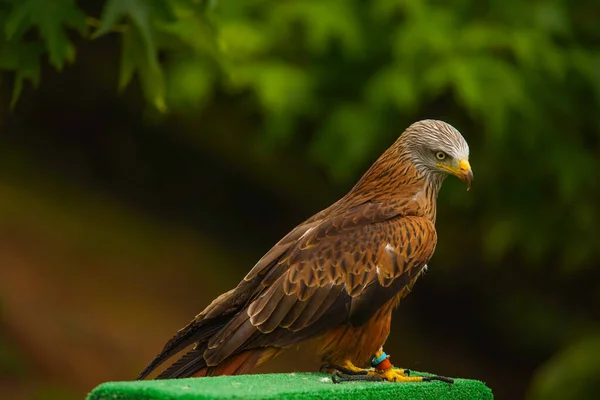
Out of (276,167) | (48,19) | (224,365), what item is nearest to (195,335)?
(224,365)

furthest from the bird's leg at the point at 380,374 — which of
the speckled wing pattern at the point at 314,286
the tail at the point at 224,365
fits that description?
the tail at the point at 224,365

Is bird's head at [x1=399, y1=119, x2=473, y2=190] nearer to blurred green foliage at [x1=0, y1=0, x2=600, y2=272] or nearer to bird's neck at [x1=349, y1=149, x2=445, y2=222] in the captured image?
bird's neck at [x1=349, y1=149, x2=445, y2=222]

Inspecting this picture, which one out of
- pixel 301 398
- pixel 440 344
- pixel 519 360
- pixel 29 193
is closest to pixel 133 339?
pixel 29 193

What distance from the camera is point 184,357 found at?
159 inches

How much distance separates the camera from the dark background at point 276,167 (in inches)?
285

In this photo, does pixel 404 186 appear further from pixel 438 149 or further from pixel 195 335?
pixel 195 335

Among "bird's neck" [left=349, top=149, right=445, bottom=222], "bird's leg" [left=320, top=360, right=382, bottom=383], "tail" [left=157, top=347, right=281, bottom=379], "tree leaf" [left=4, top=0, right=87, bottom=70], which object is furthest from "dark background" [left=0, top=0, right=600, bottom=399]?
"bird's leg" [left=320, top=360, right=382, bottom=383]

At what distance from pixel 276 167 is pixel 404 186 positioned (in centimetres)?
659

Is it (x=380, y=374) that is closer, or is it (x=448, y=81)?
(x=380, y=374)

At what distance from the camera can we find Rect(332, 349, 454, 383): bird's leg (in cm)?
386

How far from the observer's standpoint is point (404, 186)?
4.30m

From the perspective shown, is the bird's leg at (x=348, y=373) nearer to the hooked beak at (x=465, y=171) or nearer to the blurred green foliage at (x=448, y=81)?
the hooked beak at (x=465, y=171)

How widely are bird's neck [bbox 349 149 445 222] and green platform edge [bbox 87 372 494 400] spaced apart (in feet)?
2.63

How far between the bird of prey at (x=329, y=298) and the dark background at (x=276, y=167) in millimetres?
1158
